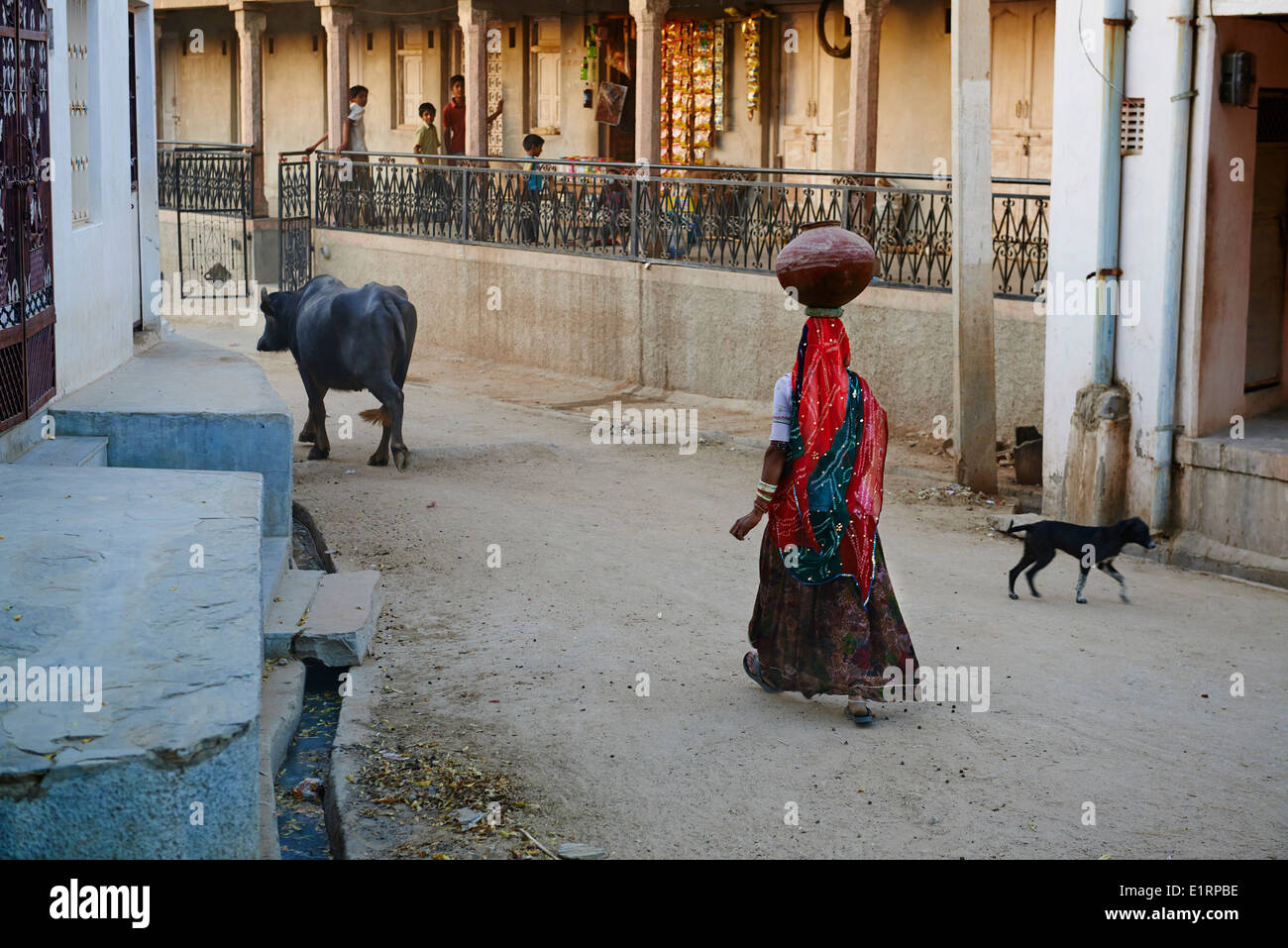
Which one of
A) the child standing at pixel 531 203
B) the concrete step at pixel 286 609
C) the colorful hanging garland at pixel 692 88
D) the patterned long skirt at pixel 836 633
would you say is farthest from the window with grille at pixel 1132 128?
the colorful hanging garland at pixel 692 88

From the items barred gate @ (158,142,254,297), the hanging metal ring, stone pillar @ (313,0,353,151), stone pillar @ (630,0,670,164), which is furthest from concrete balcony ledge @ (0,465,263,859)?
barred gate @ (158,142,254,297)

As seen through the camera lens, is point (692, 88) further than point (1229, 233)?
Yes

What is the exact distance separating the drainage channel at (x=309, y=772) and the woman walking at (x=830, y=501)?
1.72 m

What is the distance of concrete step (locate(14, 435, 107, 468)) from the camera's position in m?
6.31

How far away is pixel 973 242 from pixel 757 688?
4923mm

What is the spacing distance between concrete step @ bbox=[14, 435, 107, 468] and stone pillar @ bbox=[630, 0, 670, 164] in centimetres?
910

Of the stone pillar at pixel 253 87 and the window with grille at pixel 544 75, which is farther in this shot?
the stone pillar at pixel 253 87

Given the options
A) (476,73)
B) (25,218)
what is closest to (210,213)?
(476,73)

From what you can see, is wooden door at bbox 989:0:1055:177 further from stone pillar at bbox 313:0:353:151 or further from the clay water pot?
the clay water pot

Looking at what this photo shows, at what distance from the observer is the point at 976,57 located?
9.93 metres

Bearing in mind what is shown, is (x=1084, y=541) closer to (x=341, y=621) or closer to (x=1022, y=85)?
(x=341, y=621)

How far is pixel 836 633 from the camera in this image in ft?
18.0

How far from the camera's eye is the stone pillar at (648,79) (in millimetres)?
15078

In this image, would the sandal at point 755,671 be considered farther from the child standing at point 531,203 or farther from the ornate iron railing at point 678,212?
the child standing at point 531,203
